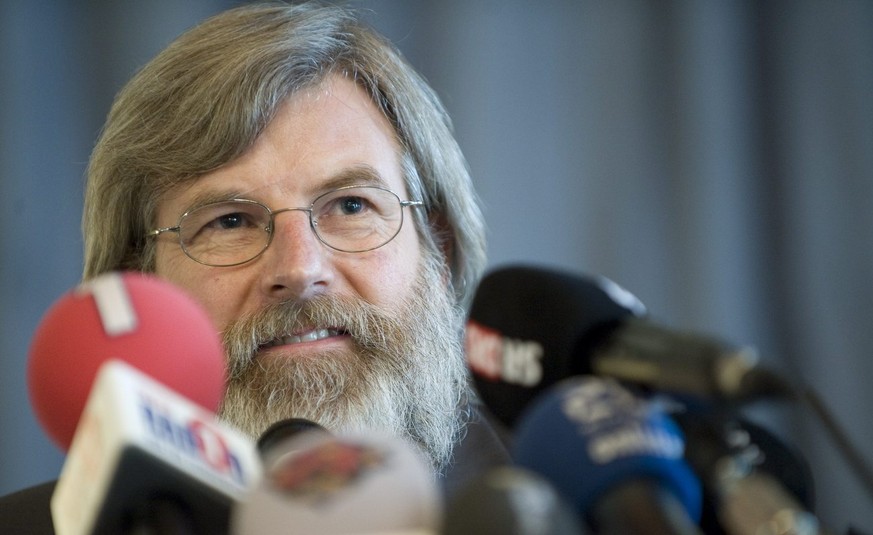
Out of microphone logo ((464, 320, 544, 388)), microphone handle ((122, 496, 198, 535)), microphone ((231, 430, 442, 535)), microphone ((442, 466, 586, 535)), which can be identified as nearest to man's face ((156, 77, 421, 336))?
microphone logo ((464, 320, 544, 388))

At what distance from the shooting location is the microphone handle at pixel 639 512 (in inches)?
33.1

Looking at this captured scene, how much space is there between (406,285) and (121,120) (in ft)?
2.56

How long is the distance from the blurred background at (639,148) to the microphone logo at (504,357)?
231 centimetres

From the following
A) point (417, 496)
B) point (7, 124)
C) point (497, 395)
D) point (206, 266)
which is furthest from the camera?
point (7, 124)

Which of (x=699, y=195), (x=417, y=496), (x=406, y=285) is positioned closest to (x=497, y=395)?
(x=417, y=496)

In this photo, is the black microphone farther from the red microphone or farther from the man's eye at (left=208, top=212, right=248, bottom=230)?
the man's eye at (left=208, top=212, right=248, bottom=230)

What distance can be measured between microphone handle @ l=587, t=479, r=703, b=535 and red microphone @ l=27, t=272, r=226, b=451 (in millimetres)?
495

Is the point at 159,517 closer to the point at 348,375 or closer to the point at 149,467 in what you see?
the point at 149,467

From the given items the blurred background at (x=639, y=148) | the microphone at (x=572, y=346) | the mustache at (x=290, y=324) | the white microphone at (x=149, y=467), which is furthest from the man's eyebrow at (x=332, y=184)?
the white microphone at (x=149, y=467)

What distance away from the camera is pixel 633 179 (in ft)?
11.5

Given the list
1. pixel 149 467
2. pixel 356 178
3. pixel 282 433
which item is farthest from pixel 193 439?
pixel 356 178

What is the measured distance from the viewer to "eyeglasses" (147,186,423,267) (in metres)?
2.34

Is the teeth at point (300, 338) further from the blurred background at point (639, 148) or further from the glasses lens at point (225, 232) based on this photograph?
the blurred background at point (639, 148)

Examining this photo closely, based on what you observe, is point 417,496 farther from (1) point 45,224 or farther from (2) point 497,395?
(1) point 45,224
